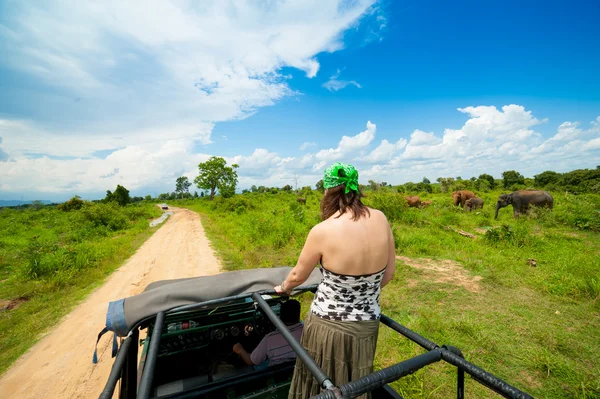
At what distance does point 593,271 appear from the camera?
5.98 metres

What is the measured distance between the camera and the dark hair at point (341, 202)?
1.76 meters

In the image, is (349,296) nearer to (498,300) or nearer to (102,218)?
(498,300)

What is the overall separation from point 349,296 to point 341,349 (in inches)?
13.9

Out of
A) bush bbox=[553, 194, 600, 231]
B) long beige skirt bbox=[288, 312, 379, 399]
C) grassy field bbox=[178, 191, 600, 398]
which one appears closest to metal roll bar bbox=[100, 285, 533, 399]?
long beige skirt bbox=[288, 312, 379, 399]

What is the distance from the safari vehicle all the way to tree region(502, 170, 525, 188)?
3644cm

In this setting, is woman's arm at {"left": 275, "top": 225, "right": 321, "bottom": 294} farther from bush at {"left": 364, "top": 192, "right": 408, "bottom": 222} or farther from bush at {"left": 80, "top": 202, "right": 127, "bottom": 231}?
bush at {"left": 80, "top": 202, "right": 127, "bottom": 231}

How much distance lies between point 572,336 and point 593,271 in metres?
2.96

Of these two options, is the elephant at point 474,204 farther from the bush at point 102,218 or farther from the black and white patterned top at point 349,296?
the bush at point 102,218

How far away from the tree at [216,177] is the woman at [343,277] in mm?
47025

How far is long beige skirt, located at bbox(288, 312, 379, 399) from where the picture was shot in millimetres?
1765

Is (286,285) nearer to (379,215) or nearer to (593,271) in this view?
(379,215)

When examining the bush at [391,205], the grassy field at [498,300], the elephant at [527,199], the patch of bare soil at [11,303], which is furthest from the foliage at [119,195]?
the elephant at [527,199]

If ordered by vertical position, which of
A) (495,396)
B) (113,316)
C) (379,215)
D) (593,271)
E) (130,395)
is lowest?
(495,396)

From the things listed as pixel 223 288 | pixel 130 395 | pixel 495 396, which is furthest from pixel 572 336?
pixel 130 395
